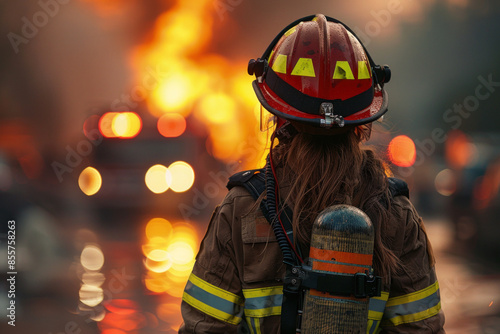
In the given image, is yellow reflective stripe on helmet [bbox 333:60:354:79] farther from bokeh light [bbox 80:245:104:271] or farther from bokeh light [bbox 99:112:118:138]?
bokeh light [bbox 99:112:118:138]

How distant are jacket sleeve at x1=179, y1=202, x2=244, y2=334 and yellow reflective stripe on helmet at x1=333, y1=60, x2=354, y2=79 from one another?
0.49 metres

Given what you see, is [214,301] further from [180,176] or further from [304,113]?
[180,176]

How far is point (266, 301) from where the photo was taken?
1.76 meters

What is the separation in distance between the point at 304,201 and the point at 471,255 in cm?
849

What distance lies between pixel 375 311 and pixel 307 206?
373mm

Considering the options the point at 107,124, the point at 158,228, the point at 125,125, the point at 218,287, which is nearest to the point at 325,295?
the point at 218,287

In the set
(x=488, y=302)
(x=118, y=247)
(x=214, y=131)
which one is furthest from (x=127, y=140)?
(x=488, y=302)

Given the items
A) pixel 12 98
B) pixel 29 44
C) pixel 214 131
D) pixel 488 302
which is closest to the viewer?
pixel 488 302

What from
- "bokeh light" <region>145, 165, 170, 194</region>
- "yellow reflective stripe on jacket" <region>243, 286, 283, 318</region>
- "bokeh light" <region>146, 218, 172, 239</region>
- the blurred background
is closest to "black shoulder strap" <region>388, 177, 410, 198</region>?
"yellow reflective stripe on jacket" <region>243, 286, 283, 318</region>

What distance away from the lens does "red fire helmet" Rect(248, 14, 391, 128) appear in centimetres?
175

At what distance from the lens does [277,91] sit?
1.83 meters

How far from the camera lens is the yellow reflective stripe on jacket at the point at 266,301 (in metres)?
1.75

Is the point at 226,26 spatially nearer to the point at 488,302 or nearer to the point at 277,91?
the point at 488,302

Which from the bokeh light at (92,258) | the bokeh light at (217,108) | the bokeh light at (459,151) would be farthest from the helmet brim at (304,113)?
the bokeh light at (217,108)
